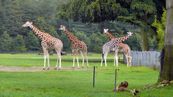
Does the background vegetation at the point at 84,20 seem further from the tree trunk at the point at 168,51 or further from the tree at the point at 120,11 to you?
the tree trunk at the point at 168,51

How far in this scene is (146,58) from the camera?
43.3 m

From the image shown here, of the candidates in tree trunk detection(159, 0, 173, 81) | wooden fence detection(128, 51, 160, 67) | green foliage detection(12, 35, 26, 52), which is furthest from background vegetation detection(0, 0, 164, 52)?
tree trunk detection(159, 0, 173, 81)

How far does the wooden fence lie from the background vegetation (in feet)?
5.84

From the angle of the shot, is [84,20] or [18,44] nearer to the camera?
[84,20]

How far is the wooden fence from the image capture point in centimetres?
4092

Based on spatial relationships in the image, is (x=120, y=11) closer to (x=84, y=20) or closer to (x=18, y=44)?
(x=84, y=20)

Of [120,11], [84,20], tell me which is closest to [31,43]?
[84,20]

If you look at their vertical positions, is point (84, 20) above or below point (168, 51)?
above

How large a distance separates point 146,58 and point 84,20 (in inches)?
614

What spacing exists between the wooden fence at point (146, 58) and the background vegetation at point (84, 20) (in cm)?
178

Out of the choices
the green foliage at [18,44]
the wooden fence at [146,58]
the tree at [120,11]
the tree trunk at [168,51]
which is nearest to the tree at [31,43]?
the green foliage at [18,44]

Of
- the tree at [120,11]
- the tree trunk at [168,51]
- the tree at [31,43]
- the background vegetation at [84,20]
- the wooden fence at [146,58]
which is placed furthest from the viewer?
the tree at [31,43]

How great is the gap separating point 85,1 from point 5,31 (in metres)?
40.8

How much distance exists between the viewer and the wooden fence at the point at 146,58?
40.9m
